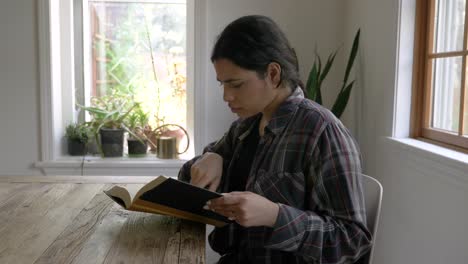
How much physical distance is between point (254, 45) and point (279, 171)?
32 centimetres

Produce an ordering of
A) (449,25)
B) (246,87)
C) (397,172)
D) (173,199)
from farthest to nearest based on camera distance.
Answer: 1. (397,172)
2. (449,25)
3. (246,87)
4. (173,199)

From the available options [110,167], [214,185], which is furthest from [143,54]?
[214,185]

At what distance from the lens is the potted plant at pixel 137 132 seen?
307cm

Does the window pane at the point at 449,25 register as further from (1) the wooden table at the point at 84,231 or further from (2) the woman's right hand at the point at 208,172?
(1) the wooden table at the point at 84,231

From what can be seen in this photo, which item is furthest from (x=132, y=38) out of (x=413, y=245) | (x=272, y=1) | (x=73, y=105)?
(x=413, y=245)

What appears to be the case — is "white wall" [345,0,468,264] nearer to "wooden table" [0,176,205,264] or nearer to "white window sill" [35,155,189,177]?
"wooden table" [0,176,205,264]

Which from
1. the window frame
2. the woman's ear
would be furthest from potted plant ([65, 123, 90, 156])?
the woman's ear

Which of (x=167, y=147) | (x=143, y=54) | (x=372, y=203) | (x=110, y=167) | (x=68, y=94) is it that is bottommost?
(x=110, y=167)

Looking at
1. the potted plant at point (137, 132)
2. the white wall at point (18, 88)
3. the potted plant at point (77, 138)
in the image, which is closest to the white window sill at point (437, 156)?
the potted plant at point (137, 132)

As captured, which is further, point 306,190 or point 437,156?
point 437,156

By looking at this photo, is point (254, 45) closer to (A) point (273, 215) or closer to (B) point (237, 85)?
(B) point (237, 85)

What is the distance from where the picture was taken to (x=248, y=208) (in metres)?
1.07

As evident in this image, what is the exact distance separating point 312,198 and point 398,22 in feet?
4.01

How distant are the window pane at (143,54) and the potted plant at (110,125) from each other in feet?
0.31
